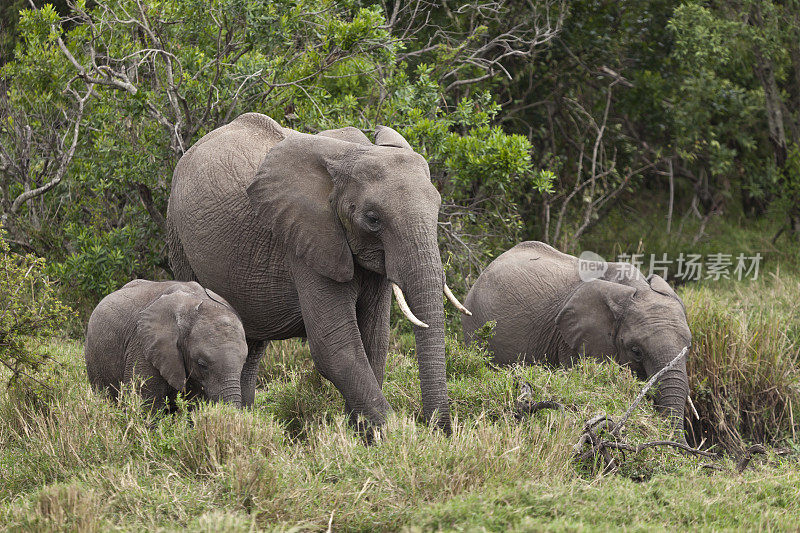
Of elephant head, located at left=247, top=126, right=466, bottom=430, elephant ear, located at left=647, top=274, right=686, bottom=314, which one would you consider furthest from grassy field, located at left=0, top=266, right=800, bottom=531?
elephant ear, located at left=647, top=274, right=686, bottom=314

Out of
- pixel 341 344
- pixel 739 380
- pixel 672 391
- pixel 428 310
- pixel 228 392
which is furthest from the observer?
pixel 739 380

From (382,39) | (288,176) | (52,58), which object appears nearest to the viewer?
(288,176)

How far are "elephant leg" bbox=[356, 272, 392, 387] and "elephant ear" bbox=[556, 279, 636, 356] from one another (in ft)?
7.36

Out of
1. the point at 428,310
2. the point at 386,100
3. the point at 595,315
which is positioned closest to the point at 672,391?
the point at 595,315

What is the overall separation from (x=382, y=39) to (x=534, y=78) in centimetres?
650

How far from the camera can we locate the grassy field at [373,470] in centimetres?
486

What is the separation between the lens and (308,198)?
635 centimetres

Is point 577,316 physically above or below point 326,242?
below

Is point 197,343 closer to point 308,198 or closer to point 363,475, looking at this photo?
point 308,198

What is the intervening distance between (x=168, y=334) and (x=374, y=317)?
1334 mm

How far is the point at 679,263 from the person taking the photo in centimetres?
1408

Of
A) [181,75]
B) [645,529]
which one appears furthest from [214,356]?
[181,75]

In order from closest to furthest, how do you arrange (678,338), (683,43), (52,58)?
(678,338) < (52,58) < (683,43)

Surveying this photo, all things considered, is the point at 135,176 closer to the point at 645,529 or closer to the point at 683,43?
the point at 645,529
